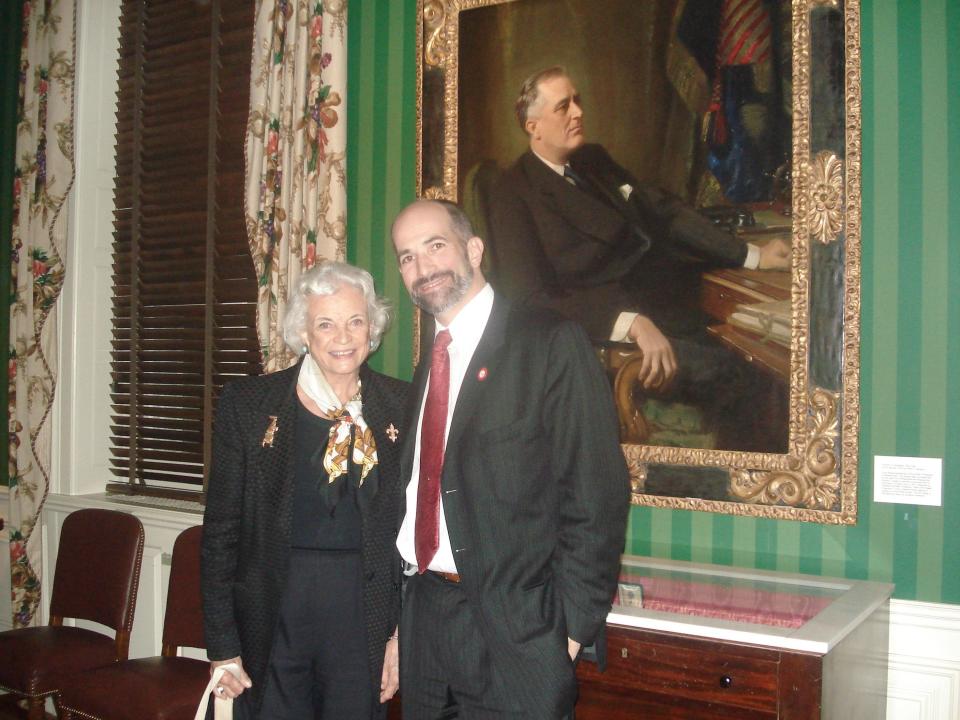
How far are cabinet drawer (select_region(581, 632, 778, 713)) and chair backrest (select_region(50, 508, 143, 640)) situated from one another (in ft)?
6.47

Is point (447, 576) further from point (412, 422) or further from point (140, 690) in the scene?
point (140, 690)

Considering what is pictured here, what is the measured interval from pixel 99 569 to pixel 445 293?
7.18 ft

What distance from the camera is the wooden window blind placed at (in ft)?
11.9

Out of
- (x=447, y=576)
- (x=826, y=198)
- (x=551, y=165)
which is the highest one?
(x=551, y=165)

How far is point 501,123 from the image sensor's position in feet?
9.25

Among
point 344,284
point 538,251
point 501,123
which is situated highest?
point 501,123

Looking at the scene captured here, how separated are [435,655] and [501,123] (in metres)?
1.81

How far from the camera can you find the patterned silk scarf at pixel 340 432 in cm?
204

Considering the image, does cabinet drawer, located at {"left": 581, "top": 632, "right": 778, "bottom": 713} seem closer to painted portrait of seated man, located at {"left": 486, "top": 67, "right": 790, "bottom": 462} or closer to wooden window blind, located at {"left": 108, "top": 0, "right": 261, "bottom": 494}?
painted portrait of seated man, located at {"left": 486, "top": 67, "right": 790, "bottom": 462}

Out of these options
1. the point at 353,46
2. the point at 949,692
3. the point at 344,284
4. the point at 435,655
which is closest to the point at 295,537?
the point at 435,655

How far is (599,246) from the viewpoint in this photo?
2.63 m

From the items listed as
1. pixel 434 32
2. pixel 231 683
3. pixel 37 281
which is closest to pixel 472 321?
pixel 231 683

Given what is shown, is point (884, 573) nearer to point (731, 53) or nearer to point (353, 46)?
point (731, 53)

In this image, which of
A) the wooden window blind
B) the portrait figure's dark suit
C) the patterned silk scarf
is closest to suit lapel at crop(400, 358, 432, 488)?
the patterned silk scarf
